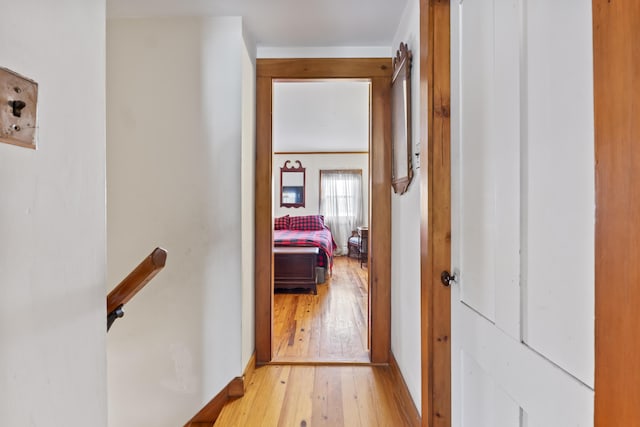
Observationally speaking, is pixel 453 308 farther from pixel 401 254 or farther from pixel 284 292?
pixel 284 292

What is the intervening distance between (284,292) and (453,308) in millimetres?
3466

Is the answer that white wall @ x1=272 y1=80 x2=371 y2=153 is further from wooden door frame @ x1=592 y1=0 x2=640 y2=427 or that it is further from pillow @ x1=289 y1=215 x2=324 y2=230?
wooden door frame @ x1=592 y1=0 x2=640 y2=427

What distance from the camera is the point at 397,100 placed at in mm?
2057

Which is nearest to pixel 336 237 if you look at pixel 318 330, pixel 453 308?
pixel 318 330

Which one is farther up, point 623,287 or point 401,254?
point 623,287

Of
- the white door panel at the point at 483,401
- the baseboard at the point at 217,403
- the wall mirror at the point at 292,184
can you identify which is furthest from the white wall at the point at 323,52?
the wall mirror at the point at 292,184

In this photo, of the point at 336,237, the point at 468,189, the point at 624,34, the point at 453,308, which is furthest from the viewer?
the point at 336,237

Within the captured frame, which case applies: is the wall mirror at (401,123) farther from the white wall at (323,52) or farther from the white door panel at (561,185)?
the white door panel at (561,185)

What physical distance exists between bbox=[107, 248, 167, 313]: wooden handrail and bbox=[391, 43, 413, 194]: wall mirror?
129 cm

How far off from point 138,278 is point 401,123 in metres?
1.62

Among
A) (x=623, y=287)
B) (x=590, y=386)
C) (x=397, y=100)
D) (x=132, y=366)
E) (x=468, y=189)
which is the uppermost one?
(x=397, y=100)

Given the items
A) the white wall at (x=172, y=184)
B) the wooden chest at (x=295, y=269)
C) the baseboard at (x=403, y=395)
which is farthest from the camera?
the wooden chest at (x=295, y=269)

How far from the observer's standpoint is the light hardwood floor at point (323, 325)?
2.48 meters

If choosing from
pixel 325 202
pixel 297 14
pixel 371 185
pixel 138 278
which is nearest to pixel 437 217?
pixel 138 278
